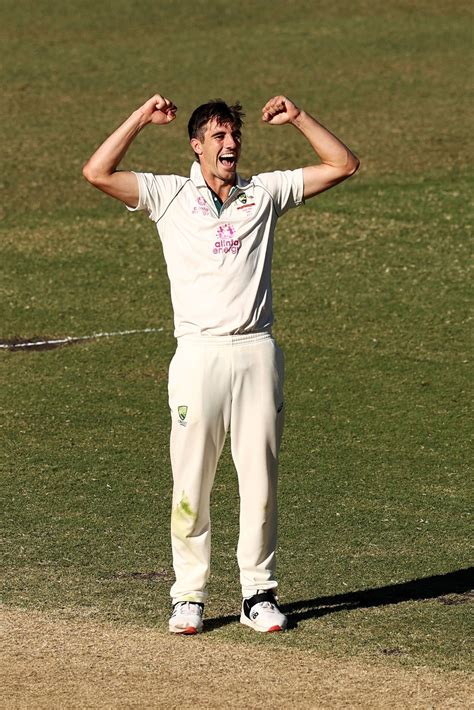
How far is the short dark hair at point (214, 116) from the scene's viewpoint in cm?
662

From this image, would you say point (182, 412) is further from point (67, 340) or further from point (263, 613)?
point (67, 340)

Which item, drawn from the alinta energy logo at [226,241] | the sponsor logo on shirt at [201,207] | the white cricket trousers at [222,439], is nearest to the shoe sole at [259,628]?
the white cricket trousers at [222,439]

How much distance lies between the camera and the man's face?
659 cm

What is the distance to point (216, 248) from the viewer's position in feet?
21.6

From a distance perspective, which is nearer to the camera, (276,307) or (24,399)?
(24,399)

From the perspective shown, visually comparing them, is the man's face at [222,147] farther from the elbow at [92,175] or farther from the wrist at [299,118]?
the elbow at [92,175]

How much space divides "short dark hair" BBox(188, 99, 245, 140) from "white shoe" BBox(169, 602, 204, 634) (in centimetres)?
220

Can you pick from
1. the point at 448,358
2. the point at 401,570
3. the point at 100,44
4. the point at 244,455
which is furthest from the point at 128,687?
the point at 100,44

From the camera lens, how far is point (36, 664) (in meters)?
6.38

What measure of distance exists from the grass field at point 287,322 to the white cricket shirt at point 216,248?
1507 millimetres

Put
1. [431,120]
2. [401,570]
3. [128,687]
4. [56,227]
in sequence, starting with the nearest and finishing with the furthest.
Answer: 1. [128,687]
2. [401,570]
3. [56,227]
4. [431,120]

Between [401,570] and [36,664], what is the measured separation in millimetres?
A: 2370

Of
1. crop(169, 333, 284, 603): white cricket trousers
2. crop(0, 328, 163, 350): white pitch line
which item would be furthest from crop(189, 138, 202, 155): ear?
crop(0, 328, 163, 350): white pitch line

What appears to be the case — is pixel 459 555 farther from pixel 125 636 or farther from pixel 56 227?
pixel 56 227
